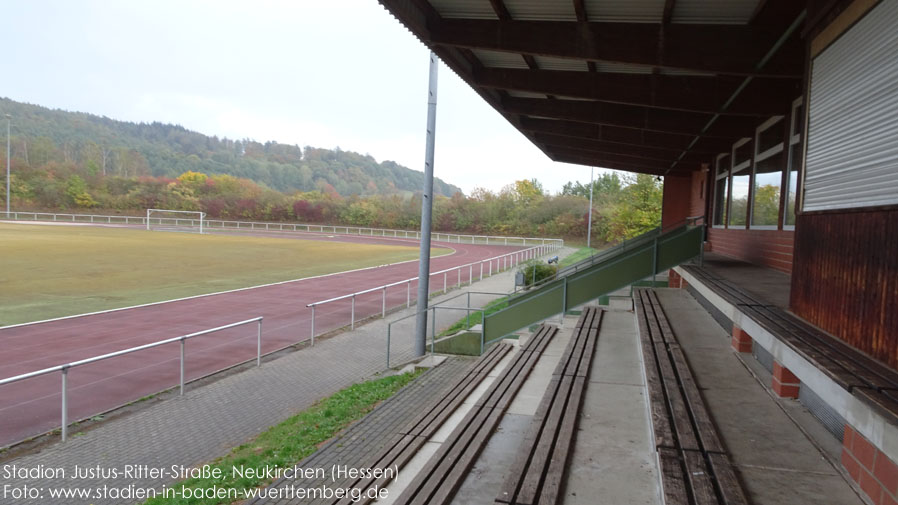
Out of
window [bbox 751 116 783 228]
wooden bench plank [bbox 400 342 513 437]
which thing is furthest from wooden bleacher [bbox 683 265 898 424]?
window [bbox 751 116 783 228]

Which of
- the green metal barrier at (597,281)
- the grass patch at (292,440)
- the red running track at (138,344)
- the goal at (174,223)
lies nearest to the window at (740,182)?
the green metal barrier at (597,281)

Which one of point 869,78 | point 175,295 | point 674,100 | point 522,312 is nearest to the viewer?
point 869,78

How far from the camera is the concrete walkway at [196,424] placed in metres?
5.11

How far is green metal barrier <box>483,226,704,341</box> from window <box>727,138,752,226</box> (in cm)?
89

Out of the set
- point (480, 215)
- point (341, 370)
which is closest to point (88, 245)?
point (341, 370)

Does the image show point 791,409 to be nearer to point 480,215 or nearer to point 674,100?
point 674,100

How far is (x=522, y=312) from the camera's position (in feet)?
37.7

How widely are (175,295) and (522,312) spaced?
1140 cm

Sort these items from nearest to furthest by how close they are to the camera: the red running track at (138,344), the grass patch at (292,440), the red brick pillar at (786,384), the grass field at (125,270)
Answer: the red brick pillar at (786,384)
the grass patch at (292,440)
the red running track at (138,344)
the grass field at (125,270)

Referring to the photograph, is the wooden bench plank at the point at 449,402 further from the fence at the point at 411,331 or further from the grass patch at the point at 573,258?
the grass patch at the point at 573,258

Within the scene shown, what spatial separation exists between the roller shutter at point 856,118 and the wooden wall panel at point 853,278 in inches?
5.9

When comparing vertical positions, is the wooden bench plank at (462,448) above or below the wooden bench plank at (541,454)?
below

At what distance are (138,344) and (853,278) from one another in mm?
11481

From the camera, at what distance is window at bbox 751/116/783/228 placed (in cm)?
780
